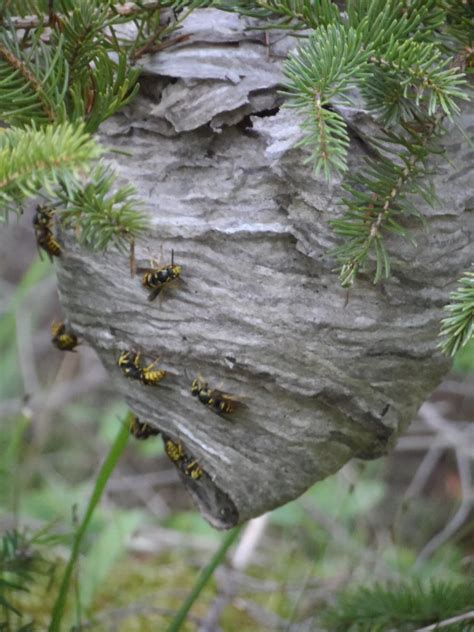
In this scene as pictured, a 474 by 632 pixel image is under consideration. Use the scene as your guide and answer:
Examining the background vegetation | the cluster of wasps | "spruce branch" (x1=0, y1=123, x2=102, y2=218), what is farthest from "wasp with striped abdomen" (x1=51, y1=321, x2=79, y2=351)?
"spruce branch" (x1=0, y1=123, x2=102, y2=218)

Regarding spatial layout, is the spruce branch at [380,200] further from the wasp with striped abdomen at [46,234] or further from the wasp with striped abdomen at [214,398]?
the wasp with striped abdomen at [46,234]

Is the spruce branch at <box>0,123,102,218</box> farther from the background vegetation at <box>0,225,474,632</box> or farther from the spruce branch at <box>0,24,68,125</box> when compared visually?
the background vegetation at <box>0,225,474,632</box>

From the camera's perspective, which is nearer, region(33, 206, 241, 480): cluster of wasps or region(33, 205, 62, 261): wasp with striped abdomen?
region(33, 206, 241, 480): cluster of wasps

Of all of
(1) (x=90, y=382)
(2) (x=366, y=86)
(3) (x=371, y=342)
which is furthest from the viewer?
(1) (x=90, y=382)

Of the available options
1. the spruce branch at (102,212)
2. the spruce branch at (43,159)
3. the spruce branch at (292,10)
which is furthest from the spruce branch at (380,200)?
the spruce branch at (43,159)

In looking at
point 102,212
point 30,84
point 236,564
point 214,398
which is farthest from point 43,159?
point 236,564

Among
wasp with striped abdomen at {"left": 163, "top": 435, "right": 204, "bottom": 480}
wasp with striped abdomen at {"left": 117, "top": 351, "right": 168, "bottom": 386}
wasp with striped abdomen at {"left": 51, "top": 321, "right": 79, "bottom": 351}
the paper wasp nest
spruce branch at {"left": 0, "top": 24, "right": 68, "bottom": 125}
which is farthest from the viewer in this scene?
wasp with striped abdomen at {"left": 51, "top": 321, "right": 79, "bottom": 351}

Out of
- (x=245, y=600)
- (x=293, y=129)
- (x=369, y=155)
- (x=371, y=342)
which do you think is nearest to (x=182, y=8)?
(x=293, y=129)

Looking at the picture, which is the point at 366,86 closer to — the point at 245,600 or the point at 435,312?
the point at 435,312
